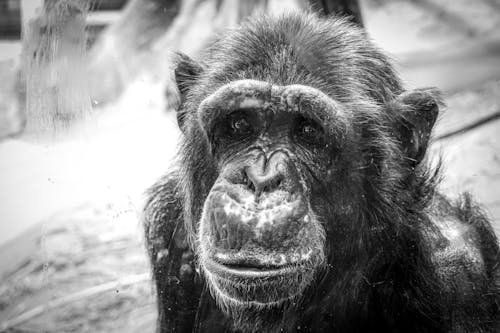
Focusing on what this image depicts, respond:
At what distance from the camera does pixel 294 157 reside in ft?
11.0

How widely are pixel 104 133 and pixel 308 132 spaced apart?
10.6 ft

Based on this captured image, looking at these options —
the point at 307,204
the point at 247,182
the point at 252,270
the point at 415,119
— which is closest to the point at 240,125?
the point at 247,182

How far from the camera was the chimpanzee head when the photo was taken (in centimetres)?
311

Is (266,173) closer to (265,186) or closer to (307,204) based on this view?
(265,186)

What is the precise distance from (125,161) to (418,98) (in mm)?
3104

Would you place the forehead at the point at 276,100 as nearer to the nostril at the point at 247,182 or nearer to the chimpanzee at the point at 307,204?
the chimpanzee at the point at 307,204

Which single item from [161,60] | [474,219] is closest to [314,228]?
[474,219]

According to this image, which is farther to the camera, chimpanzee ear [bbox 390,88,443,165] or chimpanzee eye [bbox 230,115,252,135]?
chimpanzee ear [bbox 390,88,443,165]

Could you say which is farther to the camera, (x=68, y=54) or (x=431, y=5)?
(x=431, y=5)

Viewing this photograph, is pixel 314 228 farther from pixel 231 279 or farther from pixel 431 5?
pixel 431 5

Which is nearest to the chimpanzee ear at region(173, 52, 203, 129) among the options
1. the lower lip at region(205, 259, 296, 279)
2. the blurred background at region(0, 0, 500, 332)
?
the blurred background at region(0, 0, 500, 332)

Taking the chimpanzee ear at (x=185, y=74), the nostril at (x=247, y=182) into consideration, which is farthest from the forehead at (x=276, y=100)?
the chimpanzee ear at (x=185, y=74)

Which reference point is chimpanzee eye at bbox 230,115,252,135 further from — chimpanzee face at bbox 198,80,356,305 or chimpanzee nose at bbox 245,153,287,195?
chimpanzee nose at bbox 245,153,287,195

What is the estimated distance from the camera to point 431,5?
7.24 meters
